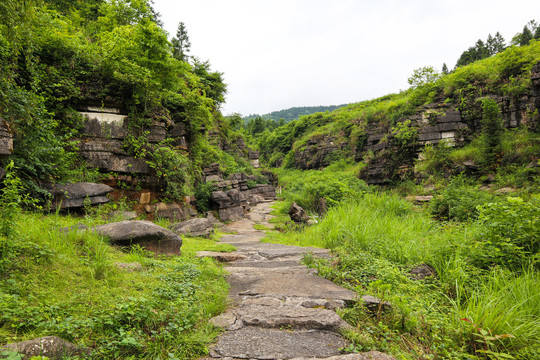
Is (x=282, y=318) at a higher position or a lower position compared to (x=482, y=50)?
lower

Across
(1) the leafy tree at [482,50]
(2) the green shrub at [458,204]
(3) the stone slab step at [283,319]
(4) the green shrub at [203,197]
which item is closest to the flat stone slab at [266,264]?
(3) the stone slab step at [283,319]

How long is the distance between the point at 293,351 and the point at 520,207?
13.1ft

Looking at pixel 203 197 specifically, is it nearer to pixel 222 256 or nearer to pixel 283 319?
pixel 222 256

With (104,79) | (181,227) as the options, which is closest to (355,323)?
(181,227)

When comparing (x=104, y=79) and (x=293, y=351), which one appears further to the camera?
(x=104, y=79)

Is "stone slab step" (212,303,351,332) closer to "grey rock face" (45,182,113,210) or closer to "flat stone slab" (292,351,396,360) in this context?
"flat stone slab" (292,351,396,360)

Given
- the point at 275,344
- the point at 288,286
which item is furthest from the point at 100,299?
the point at 288,286

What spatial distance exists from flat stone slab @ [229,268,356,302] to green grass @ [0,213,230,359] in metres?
0.35

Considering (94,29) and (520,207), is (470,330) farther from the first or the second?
(94,29)

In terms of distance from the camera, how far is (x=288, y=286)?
3645 mm

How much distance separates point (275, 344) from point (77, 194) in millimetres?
6538

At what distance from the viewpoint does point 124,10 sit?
971 cm

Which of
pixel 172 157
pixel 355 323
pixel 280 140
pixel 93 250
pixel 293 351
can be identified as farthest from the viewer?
pixel 280 140

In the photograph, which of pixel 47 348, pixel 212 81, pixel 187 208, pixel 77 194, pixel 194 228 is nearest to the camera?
pixel 47 348
